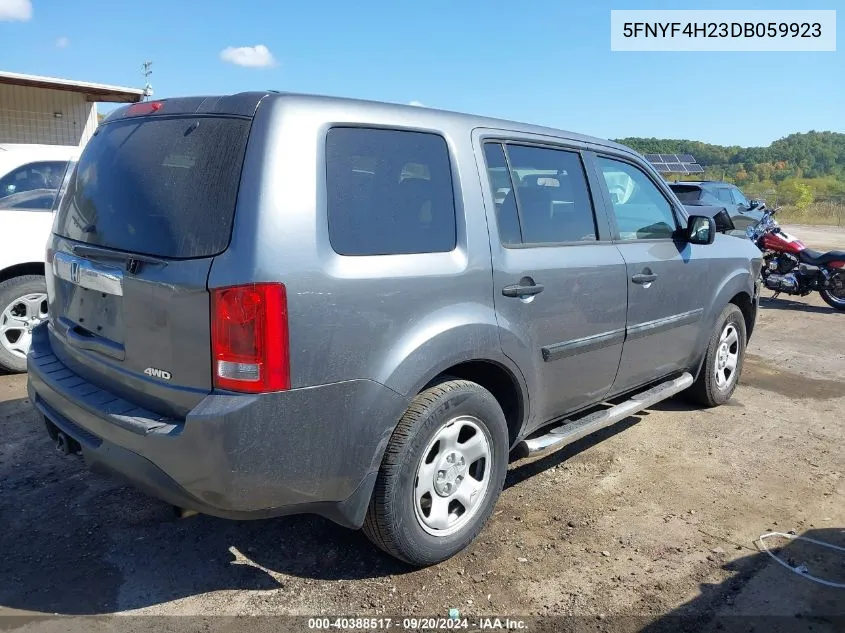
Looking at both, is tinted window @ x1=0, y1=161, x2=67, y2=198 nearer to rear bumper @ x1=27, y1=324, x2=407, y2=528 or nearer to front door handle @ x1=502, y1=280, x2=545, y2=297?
rear bumper @ x1=27, y1=324, x2=407, y2=528

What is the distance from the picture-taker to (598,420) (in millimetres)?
3721

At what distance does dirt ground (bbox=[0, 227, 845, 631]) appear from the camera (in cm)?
273

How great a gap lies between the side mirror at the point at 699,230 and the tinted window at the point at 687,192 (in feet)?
35.0

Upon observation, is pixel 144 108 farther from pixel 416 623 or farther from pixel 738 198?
pixel 738 198

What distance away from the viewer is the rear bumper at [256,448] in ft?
7.47

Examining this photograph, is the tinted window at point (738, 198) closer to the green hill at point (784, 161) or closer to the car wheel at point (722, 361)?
the car wheel at point (722, 361)

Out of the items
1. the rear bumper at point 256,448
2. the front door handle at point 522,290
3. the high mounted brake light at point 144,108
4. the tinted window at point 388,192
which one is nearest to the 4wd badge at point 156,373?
the rear bumper at point 256,448

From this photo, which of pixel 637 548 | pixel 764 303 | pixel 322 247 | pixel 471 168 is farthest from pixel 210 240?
pixel 764 303

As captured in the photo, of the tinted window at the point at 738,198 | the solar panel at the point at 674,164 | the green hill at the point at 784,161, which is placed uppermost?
the green hill at the point at 784,161

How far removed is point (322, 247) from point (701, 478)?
9.12ft

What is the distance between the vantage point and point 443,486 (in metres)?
2.93

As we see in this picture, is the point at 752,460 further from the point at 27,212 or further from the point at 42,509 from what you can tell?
the point at 27,212

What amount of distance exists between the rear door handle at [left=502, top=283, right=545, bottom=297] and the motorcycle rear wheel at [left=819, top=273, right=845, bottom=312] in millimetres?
8281

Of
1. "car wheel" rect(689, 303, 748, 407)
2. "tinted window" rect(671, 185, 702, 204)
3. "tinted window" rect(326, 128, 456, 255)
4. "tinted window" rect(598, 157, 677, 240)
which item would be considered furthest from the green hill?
"tinted window" rect(326, 128, 456, 255)
